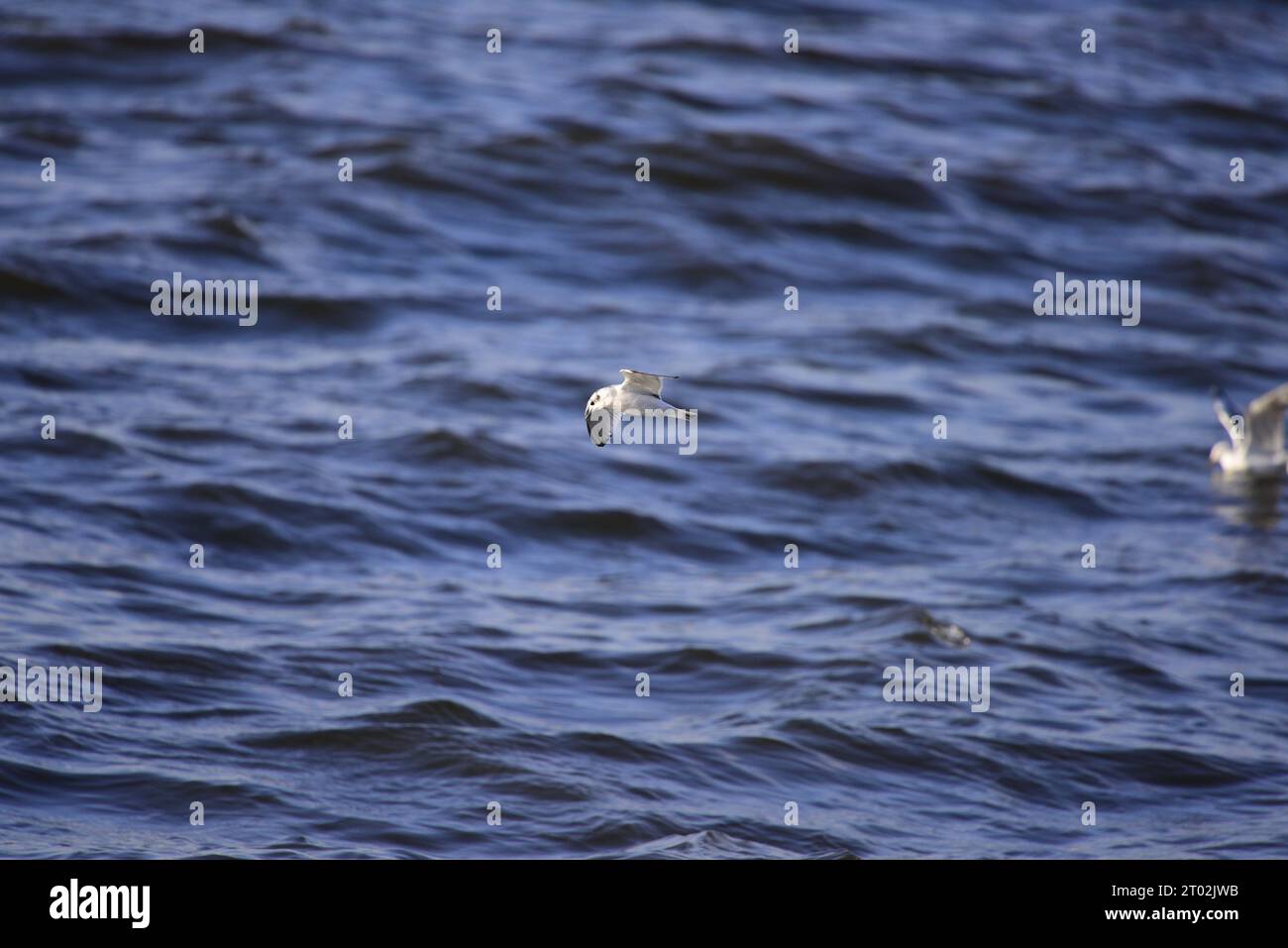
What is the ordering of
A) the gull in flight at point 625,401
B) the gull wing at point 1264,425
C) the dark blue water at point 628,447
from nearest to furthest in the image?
the gull in flight at point 625,401, the dark blue water at point 628,447, the gull wing at point 1264,425

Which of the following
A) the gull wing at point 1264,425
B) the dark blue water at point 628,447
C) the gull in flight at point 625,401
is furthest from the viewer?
the gull wing at point 1264,425

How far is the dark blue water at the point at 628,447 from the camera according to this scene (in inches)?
308

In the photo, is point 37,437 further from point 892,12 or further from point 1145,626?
point 892,12

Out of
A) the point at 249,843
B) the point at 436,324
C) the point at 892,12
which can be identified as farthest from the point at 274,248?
the point at 892,12

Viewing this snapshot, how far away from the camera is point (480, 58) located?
792 inches

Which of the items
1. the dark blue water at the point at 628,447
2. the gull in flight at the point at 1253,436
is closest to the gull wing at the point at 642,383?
the dark blue water at the point at 628,447

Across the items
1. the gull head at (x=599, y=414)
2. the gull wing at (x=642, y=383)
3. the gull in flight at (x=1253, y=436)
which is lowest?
the gull head at (x=599, y=414)

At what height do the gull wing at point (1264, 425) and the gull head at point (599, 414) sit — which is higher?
the gull wing at point (1264, 425)

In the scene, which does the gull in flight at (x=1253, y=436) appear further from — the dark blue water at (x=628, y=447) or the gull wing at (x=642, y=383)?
the gull wing at (x=642, y=383)

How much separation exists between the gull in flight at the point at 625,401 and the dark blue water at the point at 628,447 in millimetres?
2778

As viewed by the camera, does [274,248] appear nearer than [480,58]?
Yes

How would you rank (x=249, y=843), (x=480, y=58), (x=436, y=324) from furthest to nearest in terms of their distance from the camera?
(x=480, y=58)
(x=436, y=324)
(x=249, y=843)

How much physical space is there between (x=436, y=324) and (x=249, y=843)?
766 cm

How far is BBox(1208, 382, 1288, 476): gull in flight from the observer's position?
41.8 feet
